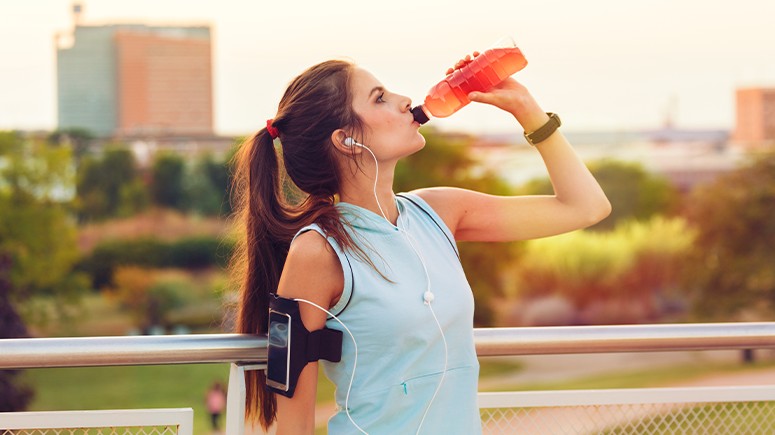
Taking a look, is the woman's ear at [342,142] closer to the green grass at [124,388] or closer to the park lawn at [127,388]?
the park lawn at [127,388]

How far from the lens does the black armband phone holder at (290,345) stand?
88.8 inches

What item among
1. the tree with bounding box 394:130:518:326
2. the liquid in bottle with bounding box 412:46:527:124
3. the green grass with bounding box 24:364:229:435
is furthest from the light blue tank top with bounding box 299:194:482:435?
the tree with bounding box 394:130:518:326

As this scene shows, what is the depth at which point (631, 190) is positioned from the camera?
200 ft

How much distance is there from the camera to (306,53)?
320 ft

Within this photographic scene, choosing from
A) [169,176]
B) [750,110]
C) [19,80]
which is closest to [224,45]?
[19,80]

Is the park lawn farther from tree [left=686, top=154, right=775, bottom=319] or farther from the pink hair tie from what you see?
the pink hair tie

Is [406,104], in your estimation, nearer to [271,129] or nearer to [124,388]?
[271,129]

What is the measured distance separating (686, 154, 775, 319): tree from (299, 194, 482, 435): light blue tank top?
33.8 metres

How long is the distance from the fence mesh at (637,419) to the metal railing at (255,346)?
3 centimetres

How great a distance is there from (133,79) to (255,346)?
105 meters

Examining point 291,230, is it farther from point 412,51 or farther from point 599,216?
point 412,51

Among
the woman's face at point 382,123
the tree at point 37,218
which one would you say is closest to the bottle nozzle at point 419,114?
the woman's face at point 382,123

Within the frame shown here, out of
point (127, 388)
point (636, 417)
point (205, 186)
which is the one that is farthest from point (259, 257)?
point (205, 186)

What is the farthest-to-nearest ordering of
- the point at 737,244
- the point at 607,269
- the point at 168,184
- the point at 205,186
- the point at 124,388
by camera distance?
the point at 205,186 < the point at 168,184 < the point at 607,269 < the point at 124,388 < the point at 737,244
